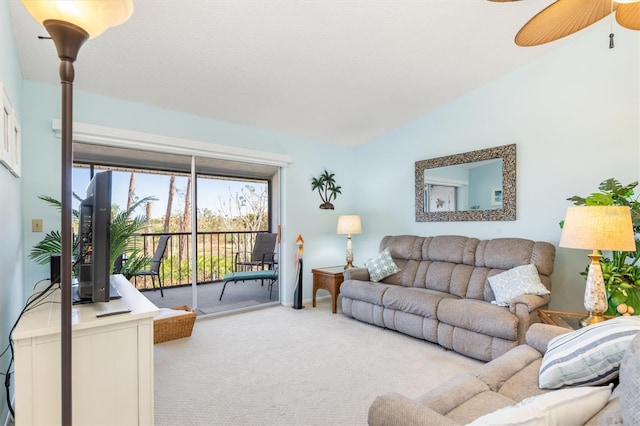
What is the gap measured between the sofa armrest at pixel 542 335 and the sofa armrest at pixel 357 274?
7.31ft

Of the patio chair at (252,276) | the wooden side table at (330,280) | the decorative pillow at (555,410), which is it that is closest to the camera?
the decorative pillow at (555,410)

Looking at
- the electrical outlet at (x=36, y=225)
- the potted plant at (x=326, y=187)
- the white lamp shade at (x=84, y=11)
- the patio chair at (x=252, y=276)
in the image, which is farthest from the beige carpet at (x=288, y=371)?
the white lamp shade at (x=84, y=11)

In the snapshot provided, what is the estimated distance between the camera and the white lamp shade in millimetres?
938

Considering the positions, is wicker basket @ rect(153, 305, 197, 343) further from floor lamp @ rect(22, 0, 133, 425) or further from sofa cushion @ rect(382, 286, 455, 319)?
floor lamp @ rect(22, 0, 133, 425)

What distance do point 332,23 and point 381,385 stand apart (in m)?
2.75

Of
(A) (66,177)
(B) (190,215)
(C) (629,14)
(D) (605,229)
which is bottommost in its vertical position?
(D) (605,229)

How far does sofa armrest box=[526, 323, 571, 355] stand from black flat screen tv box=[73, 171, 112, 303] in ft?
7.39

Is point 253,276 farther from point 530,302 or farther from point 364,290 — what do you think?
point 530,302

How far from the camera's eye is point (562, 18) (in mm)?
1728

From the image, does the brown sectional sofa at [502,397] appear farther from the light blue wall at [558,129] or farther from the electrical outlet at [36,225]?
the electrical outlet at [36,225]

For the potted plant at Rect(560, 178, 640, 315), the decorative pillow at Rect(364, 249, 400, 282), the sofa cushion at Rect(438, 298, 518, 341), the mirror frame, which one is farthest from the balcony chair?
the potted plant at Rect(560, 178, 640, 315)

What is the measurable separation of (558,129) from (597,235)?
1671mm

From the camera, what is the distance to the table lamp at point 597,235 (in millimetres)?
1949

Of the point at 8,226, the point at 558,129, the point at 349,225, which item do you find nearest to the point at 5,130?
the point at 8,226
